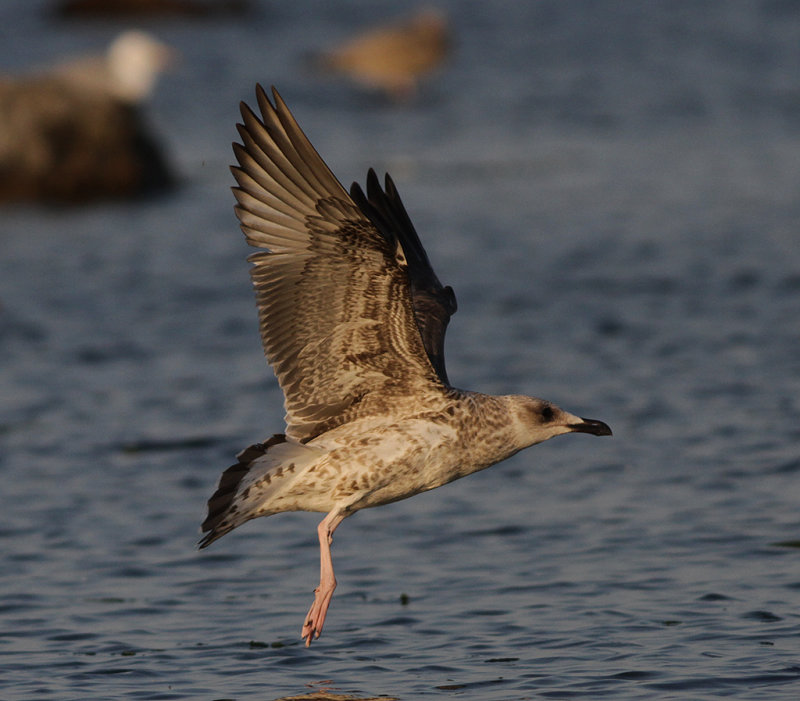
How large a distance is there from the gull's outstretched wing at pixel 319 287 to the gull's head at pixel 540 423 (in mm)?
414

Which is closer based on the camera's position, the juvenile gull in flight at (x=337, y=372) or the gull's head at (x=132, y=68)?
the juvenile gull in flight at (x=337, y=372)

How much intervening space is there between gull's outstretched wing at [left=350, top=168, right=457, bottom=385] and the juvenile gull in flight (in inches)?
0.5

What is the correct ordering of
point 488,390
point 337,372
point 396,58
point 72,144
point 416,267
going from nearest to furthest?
point 337,372 → point 416,267 → point 488,390 → point 72,144 → point 396,58

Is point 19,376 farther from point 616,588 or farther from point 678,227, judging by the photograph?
point 678,227

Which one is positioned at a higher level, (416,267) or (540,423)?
(416,267)

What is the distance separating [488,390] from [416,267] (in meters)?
2.96

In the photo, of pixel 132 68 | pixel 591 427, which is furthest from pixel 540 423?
pixel 132 68

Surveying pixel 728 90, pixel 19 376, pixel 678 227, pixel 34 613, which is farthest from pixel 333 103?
pixel 34 613

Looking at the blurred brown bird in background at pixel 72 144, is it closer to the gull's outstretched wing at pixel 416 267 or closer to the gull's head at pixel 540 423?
the gull's outstretched wing at pixel 416 267

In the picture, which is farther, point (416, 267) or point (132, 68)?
point (132, 68)

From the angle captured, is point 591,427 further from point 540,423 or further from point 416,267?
point 416,267

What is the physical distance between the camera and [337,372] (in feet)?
20.6

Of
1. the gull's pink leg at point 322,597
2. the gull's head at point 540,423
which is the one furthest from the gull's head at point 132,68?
the gull's pink leg at point 322,597

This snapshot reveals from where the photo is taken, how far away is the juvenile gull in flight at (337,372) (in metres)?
5.87
